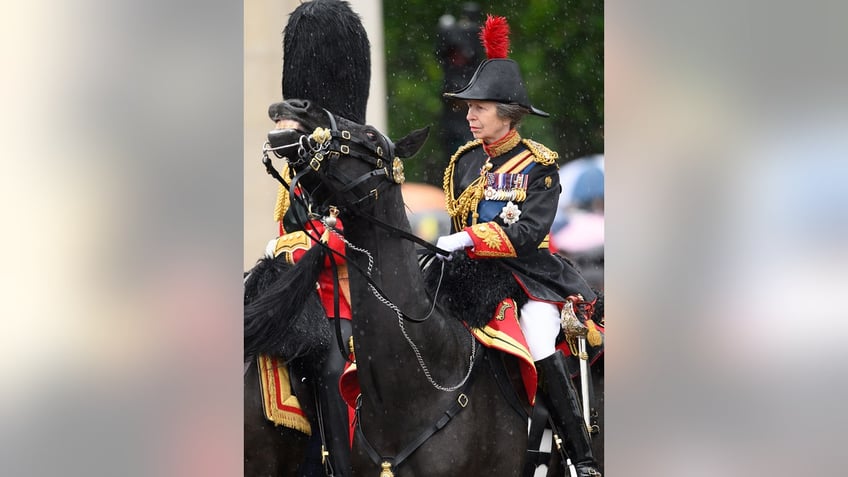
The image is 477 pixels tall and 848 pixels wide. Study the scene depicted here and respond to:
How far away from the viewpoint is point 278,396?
5941 millimetres

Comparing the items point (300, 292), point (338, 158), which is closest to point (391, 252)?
point (338, 158)

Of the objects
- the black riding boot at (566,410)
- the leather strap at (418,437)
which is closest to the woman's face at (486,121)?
the black riding boot at (566,410)

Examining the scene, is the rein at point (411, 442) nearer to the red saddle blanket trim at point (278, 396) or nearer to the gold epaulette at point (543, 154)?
the red saddle blanket trim at point (278, 396)

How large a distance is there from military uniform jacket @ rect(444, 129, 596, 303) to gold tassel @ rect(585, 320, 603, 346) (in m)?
0.13

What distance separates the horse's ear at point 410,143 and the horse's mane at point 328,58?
79cm

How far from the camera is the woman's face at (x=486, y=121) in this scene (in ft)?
18.5

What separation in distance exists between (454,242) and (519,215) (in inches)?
14.4

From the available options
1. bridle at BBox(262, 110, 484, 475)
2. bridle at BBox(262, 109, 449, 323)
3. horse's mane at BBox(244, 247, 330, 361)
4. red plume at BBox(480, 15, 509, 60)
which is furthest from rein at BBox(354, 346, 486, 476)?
red plume at BBox(480, 15, 509, 60)

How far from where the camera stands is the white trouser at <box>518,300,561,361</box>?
18.1ft

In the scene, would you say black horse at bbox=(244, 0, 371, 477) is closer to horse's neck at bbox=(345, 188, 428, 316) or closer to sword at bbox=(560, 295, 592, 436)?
horse's neck at bbox=(345, 188, 428, 316)

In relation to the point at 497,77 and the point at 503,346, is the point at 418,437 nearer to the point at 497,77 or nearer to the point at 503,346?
the point at 503,346
